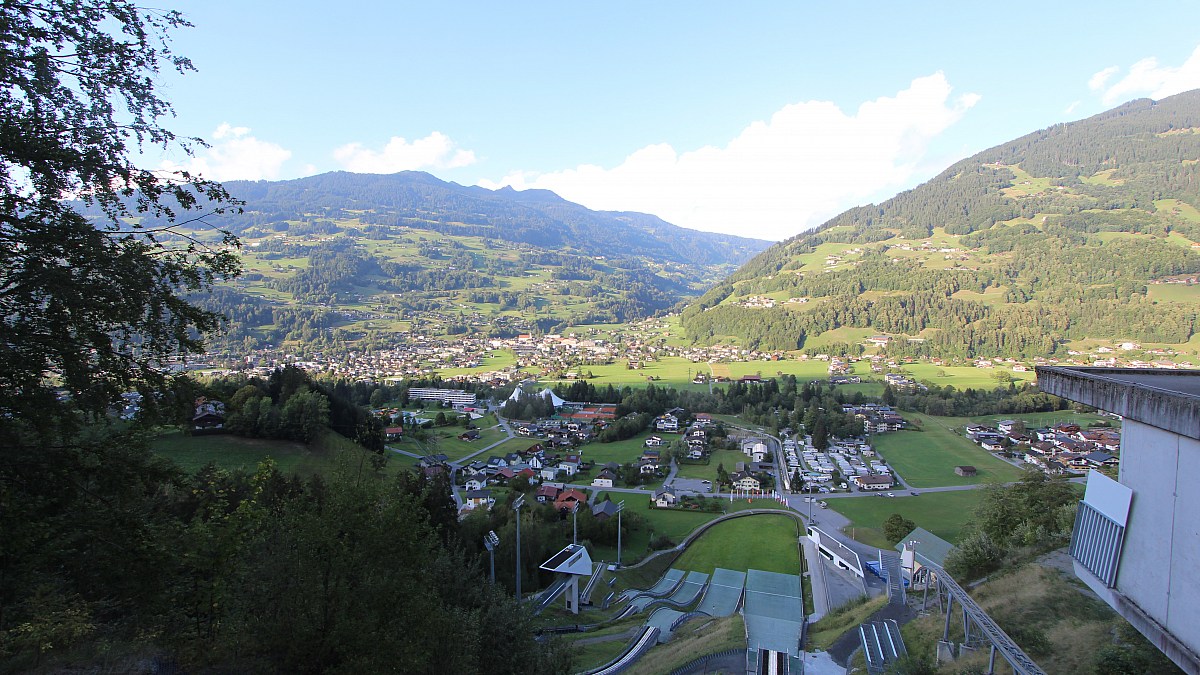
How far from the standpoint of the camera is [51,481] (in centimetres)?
440

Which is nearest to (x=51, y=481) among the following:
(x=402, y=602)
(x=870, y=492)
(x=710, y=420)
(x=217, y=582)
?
(x=217, y=582)

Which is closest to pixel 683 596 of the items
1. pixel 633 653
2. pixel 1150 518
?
pixel 633 653

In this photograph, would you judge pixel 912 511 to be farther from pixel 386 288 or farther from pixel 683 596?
pixel 386 288

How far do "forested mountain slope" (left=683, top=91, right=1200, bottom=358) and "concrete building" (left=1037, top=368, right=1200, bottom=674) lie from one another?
80.4 metres

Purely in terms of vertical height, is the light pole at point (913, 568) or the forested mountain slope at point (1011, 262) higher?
the forested mountain slope at point (1011, 262)

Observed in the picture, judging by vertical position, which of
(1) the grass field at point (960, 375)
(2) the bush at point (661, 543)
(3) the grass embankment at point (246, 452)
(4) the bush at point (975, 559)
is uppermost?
(4) the bush at point (975, 559)

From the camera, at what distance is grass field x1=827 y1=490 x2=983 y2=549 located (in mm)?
23938

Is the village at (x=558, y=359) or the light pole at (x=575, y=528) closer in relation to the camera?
the light pole at (x=575, y=528)

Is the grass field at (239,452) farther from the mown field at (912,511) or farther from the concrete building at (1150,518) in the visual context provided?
the concrete building at (1150,518)

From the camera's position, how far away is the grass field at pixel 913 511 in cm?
2394

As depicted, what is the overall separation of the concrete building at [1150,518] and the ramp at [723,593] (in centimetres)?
Answer: 1333

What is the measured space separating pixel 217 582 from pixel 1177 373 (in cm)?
1134

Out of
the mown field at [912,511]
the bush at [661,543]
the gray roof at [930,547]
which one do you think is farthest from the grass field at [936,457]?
the bush at [661,543]

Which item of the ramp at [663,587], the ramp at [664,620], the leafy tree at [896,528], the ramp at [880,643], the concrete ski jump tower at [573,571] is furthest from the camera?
the leafy tree at [896,528]
